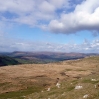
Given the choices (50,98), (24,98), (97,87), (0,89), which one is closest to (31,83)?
(0,89)

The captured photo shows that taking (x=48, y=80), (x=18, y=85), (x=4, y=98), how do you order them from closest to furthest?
(x=4, y=98) < (x=18, y=85) < (x=48, y=80)

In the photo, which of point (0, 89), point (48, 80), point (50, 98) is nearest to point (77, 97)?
Result: point (50, 98)

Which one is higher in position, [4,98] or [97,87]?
[97,87]

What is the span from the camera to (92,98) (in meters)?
34.0

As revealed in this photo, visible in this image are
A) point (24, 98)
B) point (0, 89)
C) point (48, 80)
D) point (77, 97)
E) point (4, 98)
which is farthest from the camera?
point (48, 80)

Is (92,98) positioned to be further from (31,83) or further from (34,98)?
(31,83)

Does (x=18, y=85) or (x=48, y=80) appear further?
(x=48, y=80)

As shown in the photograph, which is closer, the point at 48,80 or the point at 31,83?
the point at 31,83

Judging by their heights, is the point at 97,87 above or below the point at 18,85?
above

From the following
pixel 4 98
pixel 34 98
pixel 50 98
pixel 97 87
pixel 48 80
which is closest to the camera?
pixel 97 87

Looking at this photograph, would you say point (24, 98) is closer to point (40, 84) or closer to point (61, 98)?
point (61, 98)

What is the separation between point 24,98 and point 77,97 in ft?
70.2

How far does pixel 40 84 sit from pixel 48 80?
1075 centimetres

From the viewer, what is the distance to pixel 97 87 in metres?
40.0
